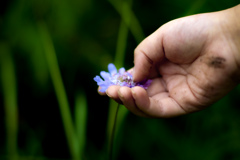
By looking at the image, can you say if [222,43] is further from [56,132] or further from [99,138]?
[56,132]

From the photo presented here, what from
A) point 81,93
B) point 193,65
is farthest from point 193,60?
point 81,93

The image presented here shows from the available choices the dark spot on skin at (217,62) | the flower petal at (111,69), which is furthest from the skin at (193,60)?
the flower petal at (111,69)

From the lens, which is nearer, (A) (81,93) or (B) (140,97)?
(B) (140,97)

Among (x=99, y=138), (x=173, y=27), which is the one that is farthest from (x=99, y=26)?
(x=173, y=27)

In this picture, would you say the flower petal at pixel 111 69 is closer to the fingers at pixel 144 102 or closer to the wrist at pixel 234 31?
the fingers at pixel 144 102

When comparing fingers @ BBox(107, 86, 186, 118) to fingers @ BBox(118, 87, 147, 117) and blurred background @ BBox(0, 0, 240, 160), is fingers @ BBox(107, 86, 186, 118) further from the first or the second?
blurred background @ BBox(0, 0, 240, 160)

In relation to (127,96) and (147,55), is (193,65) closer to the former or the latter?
(147,55)

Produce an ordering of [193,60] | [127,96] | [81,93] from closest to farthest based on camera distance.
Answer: [127,96] < [193,60] < [81,93]
